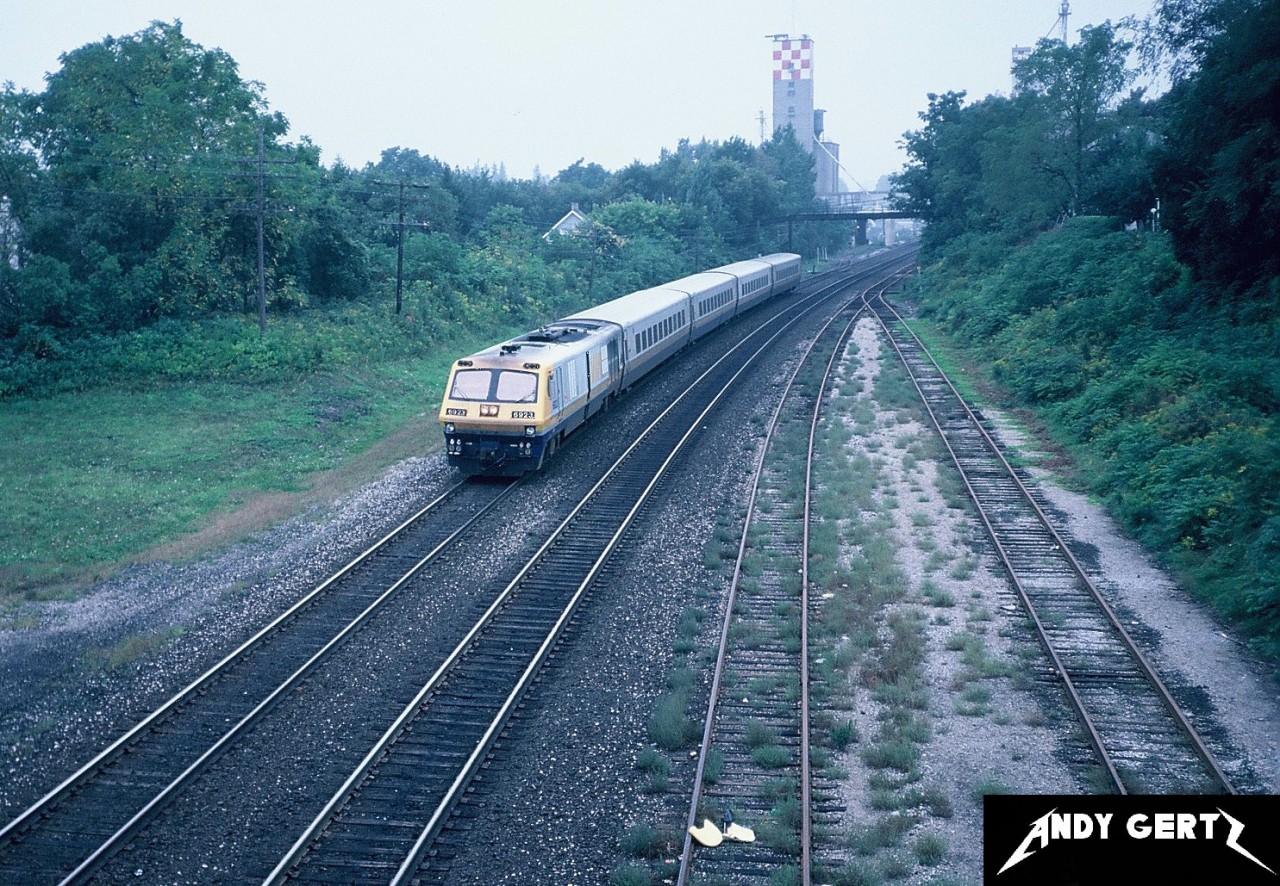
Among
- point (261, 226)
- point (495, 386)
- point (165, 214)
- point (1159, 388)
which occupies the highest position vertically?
point (165, 214)

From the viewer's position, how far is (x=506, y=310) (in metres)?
50.1

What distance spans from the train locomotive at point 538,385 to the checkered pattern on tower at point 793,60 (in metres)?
129

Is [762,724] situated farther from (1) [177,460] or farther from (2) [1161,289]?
(2) [1161,289]

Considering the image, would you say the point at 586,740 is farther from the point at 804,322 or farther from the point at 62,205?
the point at 804,322

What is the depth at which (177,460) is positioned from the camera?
81.6ft

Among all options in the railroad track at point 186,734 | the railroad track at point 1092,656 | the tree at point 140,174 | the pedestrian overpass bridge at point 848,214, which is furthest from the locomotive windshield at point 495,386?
the pedestrian overpass bridge at point 848,214

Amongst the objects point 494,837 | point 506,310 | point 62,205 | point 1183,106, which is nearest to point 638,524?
point 494,837

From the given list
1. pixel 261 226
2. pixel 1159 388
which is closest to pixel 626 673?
pixel 1159 388

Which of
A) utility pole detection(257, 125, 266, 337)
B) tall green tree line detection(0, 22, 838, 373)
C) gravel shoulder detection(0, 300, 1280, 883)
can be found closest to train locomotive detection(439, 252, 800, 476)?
gravel shoulder detection(0, 300, 1280, 883)

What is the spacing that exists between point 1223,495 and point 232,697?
15224mm

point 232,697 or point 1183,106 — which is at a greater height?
point 1183,106

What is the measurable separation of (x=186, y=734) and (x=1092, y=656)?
431 inches

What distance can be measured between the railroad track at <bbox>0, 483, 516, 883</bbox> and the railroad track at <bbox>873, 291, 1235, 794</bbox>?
9.24 meters

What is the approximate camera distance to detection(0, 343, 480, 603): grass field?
18719mm
